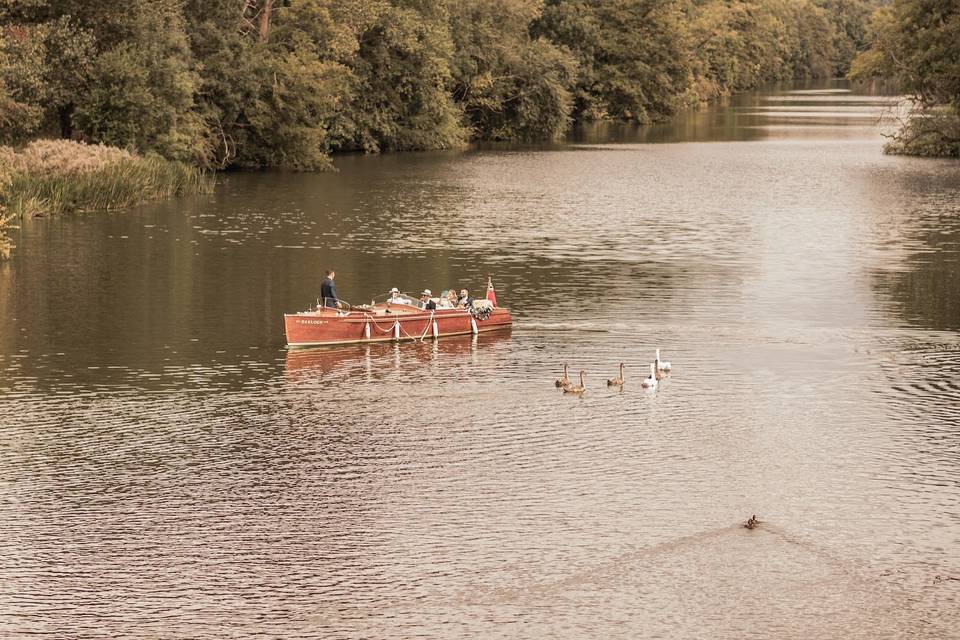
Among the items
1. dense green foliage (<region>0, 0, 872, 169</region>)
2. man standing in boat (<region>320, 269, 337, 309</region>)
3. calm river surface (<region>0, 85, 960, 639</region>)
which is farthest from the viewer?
dense green foliage (<region>0, 0, 872, 169</region>)

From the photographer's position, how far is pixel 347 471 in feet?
92.5

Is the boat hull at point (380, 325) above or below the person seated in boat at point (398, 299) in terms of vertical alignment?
below

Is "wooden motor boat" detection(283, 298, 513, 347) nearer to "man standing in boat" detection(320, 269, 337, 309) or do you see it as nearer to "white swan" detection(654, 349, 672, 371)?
"man standing in boat" detection(320, 269, 337, 309)

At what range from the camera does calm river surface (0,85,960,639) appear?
72.8 ft

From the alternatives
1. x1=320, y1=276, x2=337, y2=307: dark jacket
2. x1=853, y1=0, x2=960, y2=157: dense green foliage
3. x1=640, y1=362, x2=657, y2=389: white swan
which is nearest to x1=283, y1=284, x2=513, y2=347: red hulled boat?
x1=320, y1=276, x2=337, y2=307: dark jacket

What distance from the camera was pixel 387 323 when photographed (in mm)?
40438

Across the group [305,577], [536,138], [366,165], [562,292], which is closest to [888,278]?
[562,292]

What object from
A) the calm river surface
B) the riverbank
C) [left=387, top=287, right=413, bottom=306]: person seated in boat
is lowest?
the calm river surface

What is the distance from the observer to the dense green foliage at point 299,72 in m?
77.1

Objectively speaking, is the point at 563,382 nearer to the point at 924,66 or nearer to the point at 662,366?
the point at 662,366

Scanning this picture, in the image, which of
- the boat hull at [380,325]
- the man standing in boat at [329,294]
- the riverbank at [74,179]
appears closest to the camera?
the boat hull at [380,325]

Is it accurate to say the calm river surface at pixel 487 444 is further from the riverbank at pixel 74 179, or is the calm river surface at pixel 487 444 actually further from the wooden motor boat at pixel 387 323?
the riverbank at pixel 74 179

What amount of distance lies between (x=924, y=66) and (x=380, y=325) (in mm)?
69439

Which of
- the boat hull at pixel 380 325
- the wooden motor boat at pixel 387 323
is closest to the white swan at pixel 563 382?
the wooden motor boat at pixel 387 323
